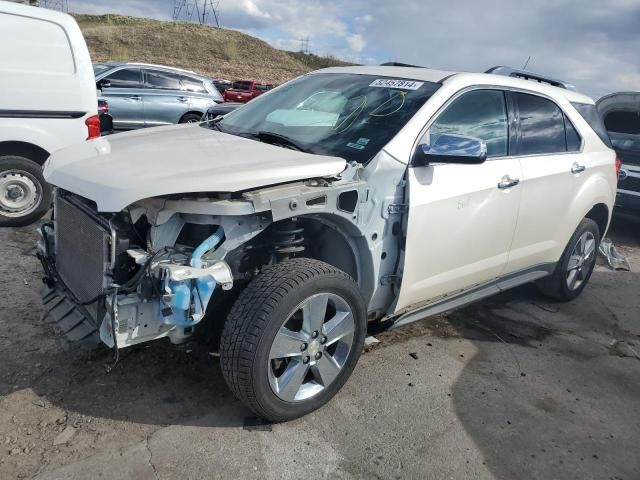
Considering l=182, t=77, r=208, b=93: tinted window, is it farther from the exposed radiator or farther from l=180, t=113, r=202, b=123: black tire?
the exposed radiator

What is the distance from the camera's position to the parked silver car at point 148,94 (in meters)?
10.6

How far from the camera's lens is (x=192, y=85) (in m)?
11.5

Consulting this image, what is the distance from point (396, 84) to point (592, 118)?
2.27 m

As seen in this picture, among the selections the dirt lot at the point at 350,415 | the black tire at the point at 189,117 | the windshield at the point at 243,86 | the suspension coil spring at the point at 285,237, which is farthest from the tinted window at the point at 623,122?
the windshield at the point at 243,86

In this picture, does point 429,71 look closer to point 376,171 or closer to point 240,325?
point 376,171

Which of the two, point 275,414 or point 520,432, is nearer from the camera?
point 275,414

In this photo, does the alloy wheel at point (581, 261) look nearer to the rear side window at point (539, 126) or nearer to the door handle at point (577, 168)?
the door handle at point (577, 168)

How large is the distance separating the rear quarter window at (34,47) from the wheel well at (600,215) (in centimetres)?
510

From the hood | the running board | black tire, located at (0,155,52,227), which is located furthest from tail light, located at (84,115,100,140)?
the running board

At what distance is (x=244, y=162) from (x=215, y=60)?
41474 mm

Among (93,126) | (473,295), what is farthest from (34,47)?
(473,295)

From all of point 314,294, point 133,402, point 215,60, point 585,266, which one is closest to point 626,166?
point 585,266

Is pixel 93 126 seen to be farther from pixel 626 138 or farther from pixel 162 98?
pixel 626 138

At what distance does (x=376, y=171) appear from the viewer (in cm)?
285
